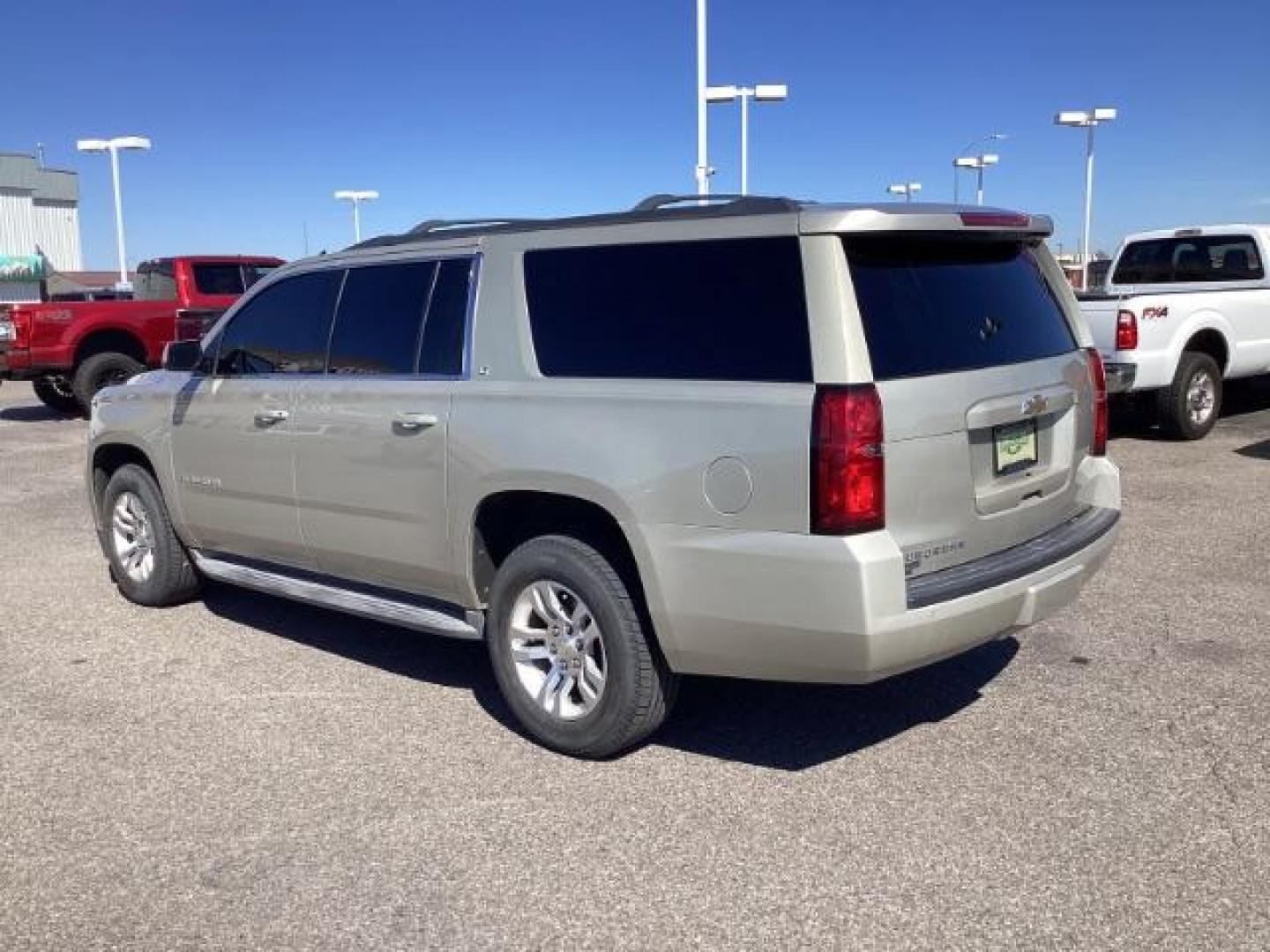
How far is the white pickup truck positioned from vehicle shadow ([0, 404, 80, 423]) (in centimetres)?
1308

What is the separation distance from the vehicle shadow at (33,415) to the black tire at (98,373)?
3.58 feet

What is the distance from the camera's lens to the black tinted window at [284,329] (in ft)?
16.4

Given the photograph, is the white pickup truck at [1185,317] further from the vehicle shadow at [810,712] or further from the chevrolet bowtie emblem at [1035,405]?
the chevrolet bowtie emblem at [1035,405]

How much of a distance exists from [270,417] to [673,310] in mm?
2143

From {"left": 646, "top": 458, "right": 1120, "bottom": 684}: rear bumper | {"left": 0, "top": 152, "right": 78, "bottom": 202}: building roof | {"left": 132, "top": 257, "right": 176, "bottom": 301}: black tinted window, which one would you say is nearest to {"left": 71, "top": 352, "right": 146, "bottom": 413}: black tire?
{"left": 132, "top": 257, "right": 176, "bottom": 301}: black tinted window

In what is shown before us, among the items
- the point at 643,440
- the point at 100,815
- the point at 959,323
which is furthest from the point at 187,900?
the point at 959,323

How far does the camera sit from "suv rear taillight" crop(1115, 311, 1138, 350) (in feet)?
32.3

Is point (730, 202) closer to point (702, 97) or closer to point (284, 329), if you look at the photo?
point (284, 329)

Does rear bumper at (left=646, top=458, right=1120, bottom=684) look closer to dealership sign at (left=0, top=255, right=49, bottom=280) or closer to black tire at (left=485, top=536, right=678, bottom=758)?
black tire at (left=485, top=536, right=678, bottom=758)

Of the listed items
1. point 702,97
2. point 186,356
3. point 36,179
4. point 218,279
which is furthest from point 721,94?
point 36,179

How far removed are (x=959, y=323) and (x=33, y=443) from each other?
12.3m

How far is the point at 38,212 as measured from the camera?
254 feet

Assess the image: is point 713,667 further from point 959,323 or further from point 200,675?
point 200,675

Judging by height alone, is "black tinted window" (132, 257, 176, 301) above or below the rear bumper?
above
